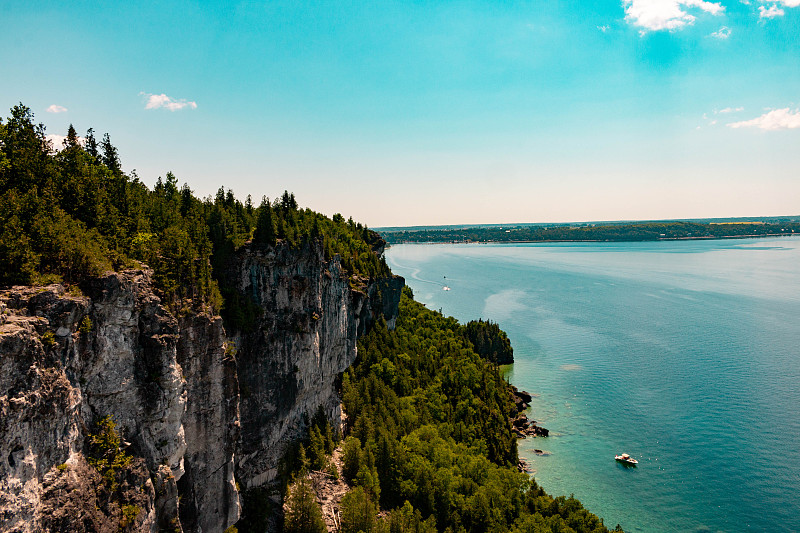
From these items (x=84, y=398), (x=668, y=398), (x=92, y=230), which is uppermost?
(x=92, y=230)

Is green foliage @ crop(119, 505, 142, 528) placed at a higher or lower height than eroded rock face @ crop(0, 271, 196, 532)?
lower

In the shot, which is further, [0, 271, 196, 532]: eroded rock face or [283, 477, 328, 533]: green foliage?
[283, 477, 328, 533]: green foliage

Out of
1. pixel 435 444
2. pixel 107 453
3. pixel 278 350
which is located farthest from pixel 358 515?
pixel 107 453

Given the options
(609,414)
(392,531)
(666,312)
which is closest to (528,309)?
(666,312)

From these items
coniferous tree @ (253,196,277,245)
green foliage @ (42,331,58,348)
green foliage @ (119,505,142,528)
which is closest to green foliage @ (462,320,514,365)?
coniferous tree @ (253,196,277,245)

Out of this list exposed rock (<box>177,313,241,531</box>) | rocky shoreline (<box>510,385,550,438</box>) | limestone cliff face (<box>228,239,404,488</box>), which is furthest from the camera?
rocky shoreline (<box>510,385,550,438</box>)

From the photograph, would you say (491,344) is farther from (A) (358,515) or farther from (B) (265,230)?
(B) (265,230)

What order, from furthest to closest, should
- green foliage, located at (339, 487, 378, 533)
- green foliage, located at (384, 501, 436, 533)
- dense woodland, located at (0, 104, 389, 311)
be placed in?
green foliage, located at (384, 501, 436, 533) → green foliage, located at (339, 487, 378, 533) → dense woodland, located at (0, 104, 389, 311)

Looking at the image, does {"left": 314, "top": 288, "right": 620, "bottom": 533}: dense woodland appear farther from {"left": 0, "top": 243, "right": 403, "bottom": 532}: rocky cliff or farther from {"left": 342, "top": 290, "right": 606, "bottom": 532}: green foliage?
{"left": 0, "top": 243, "right": 403, "bottom": 532}: rocky cliff
